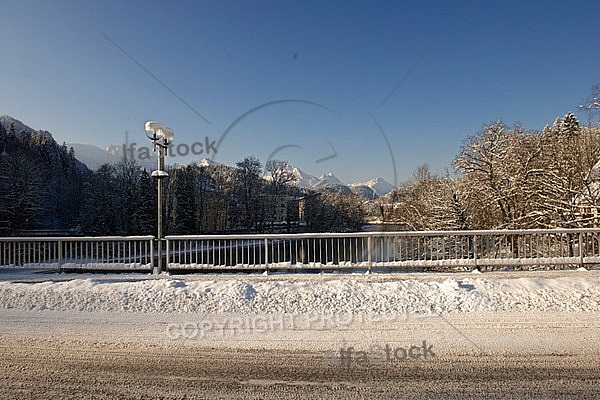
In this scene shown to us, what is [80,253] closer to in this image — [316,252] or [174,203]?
[316,252]

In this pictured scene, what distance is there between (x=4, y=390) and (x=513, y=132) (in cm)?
2801

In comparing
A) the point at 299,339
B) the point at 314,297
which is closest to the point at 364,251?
the point at 314,297

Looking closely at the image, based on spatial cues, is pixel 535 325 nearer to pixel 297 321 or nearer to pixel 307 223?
pixel 297 321

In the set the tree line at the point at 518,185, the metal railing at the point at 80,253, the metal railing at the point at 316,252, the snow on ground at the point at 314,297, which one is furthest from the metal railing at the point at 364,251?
the tree line at the point at 518,185

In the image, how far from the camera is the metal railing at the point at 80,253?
865cm

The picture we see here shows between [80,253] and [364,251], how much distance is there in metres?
7.75

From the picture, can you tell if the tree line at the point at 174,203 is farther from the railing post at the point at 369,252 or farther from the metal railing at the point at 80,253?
the railing post at the point at 369,252

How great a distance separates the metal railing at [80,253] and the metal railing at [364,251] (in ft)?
2.69

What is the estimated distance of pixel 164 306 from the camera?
568cm

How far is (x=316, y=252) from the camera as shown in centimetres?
901

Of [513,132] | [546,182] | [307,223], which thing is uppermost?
[513,132]

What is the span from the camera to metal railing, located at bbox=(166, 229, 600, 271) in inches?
329

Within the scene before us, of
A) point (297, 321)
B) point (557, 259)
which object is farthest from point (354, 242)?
point (557, 259)

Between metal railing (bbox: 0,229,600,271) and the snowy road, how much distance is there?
215cm
